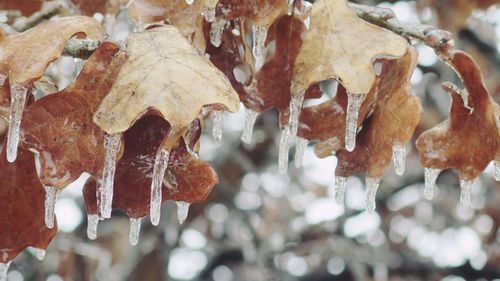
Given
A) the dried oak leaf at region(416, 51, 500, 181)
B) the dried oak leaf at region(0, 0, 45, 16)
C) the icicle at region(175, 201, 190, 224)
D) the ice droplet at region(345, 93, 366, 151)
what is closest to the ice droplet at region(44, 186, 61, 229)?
the icicle at region(175, 201, 190, 224)

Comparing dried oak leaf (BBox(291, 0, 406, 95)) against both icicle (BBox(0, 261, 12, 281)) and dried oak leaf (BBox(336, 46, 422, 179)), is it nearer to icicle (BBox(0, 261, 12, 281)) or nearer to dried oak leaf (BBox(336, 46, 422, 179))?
dried oak leaf (BBox(336, 46, 422, 179))

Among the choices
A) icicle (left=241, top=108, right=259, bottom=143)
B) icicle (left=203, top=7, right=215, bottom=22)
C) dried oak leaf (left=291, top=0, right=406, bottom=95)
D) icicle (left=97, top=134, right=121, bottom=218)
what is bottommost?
icicle (left=241, top=108, right=259, bottom=143)

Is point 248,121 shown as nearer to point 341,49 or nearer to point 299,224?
point 341,49

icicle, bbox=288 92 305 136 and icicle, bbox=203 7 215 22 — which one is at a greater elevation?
icicle, bbox=203 7 215 22

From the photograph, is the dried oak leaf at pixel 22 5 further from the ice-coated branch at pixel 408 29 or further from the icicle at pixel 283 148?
the ice-coated branch at pixel 408 29

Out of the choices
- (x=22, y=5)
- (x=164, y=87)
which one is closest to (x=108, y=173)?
(x=164, y=87)

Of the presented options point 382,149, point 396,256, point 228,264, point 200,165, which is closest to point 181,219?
point 200,165

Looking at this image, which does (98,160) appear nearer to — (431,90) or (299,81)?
(299,81)
